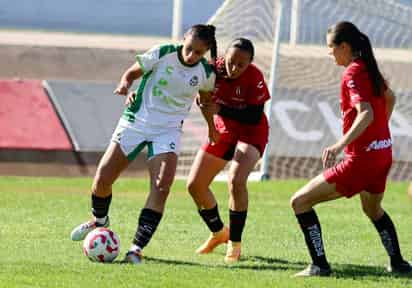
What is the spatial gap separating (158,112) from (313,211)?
1.63 m

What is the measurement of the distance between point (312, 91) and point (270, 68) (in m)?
0.97

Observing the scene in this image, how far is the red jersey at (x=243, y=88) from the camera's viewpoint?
10430 millimetres

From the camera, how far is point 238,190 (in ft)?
34.3

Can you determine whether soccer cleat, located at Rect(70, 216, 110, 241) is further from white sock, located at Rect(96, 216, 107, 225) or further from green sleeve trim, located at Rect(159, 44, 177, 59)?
green sleeve trim, located at Rect(159, 44, 177, 59)

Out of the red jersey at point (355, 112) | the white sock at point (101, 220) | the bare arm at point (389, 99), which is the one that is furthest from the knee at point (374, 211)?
the white sock at point (101, 220)

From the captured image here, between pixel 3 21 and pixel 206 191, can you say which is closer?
pixel 206 191

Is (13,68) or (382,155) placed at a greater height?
(382,155)

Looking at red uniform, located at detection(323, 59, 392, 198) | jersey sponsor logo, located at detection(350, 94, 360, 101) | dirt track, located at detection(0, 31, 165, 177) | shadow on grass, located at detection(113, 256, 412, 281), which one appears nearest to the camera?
jersey sponsor logo, located at detection(350, 94, 360, 101)

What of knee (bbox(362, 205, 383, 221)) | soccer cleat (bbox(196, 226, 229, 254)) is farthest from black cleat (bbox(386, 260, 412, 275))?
soccer cleat (bbox(196, 226, 229, 254))

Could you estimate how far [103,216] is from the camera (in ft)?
34.2

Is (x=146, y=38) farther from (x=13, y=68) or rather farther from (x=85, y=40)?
(x=13, y=68)

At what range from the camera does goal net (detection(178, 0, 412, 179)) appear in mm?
18891

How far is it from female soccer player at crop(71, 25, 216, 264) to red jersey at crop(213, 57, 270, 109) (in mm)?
333

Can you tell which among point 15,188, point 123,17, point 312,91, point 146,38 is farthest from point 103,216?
point 123,17
